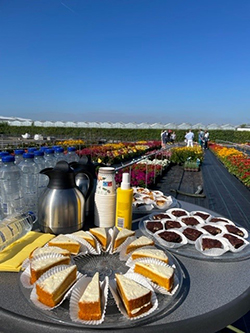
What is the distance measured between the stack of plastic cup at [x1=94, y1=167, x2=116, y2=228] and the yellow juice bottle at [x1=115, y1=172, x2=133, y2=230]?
4 centimetres

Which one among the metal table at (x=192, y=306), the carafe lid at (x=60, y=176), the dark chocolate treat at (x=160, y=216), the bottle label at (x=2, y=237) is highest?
the carafe lid at (x=60, y=176)

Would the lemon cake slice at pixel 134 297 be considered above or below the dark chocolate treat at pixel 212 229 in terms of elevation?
above

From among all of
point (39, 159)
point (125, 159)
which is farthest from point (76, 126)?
point (39, 159)

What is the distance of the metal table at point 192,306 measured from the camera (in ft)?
2.49

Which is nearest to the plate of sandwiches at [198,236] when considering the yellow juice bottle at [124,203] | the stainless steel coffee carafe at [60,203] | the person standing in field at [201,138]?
the yellow juice bottle at [124,203]

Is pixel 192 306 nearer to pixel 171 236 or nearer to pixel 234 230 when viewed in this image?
pixel 171 236

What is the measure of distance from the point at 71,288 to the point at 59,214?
509 millimetres

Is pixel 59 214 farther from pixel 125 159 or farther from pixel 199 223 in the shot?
pixel 125 159

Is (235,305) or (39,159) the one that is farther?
(39,159)

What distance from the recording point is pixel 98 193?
4.65ft

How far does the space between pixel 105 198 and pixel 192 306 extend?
0.72 m

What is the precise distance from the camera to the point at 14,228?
1.27m

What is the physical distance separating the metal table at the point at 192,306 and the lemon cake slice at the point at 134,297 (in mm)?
44

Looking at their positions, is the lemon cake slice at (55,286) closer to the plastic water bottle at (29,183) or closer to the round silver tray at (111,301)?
the round silver tray at (111,301)
